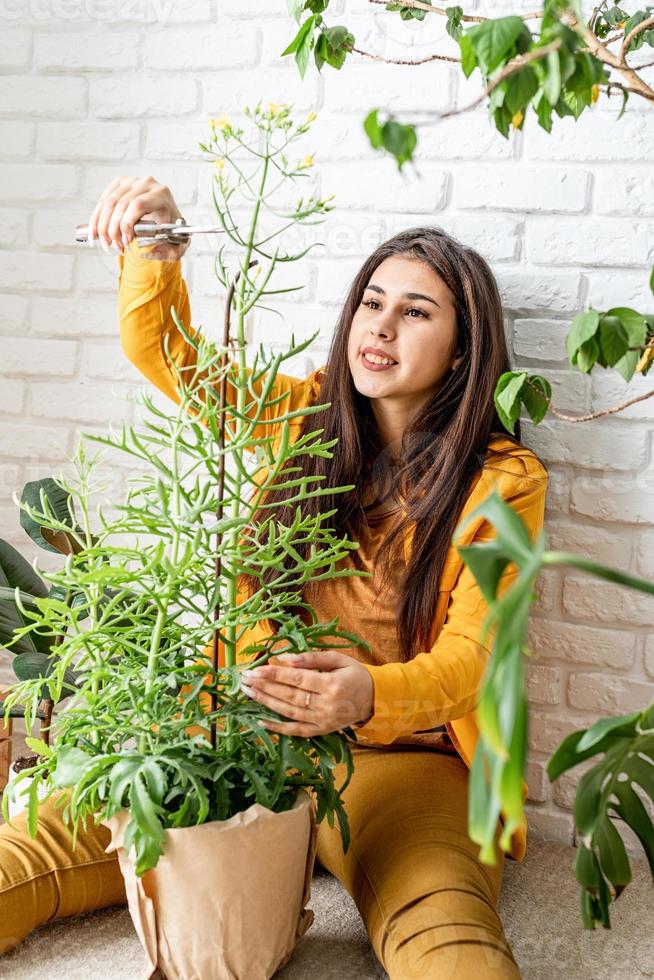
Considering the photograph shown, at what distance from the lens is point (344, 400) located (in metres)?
1.56

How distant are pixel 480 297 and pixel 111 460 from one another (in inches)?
28.8

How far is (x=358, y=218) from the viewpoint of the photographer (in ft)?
5.47

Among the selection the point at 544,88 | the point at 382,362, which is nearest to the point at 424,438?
the point at 382,362

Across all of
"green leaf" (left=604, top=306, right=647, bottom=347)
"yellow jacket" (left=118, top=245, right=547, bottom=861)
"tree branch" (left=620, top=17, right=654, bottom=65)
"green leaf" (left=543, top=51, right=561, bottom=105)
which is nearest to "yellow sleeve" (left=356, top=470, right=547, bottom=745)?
"yellow jacket" (left=118, top=245, right=547, bottom=861)

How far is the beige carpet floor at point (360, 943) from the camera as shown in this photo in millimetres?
1270

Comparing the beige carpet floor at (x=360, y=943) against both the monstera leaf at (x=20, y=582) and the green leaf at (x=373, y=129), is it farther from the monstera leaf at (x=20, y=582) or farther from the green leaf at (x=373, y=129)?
the green leaf at (x=373, y=129)

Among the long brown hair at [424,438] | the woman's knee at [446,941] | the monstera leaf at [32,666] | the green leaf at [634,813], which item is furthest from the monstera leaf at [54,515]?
the green leaf at [634,813]

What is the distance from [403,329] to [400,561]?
342 mm

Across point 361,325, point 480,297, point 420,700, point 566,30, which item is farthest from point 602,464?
point 566,30

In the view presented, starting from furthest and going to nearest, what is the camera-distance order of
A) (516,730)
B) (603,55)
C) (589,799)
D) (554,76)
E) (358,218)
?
(358,218) → (603,55) → (589,799) → (554,76) → (516,730)

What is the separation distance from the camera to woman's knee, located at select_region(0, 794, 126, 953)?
1.26 metres

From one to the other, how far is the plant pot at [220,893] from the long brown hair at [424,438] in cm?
43

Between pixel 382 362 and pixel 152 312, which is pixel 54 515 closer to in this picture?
pixel 152 312

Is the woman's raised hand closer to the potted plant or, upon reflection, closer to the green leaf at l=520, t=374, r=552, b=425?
the potted plant
